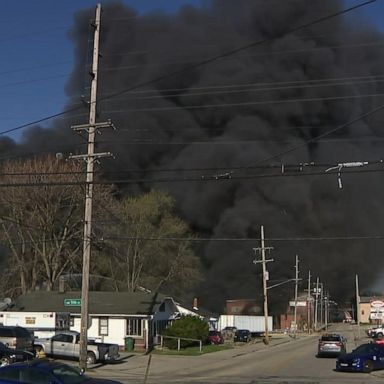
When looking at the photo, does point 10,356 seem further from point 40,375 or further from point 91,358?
point 40,375

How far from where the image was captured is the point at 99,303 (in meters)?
36.0

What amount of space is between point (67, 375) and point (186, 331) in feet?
80.3

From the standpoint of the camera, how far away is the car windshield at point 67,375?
33.2 feet

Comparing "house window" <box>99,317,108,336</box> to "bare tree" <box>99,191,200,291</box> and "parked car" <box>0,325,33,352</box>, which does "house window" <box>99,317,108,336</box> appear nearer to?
"parked car" <box>0,325,33,352</box>

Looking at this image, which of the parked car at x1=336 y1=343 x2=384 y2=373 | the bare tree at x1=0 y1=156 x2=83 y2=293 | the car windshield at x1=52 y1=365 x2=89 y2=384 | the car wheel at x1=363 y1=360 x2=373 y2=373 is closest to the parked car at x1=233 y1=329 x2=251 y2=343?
the bare tree at x1=0 y1=156 x2=83 y2=293

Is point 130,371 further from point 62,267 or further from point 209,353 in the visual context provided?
point 62,267

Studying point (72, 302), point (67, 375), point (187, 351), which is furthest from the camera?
point (72, 302)

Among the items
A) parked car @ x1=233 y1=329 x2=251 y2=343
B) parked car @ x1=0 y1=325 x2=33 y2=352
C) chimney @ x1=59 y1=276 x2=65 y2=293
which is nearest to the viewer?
parked car @ x1=0 y1=325 x2=33 y2=352

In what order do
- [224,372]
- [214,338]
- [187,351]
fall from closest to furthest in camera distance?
1. [224,372]
2. [187,351]
3. [214,338]

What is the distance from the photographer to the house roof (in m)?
35.0

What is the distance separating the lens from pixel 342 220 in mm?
61906

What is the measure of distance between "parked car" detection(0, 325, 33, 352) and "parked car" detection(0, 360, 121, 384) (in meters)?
14.1

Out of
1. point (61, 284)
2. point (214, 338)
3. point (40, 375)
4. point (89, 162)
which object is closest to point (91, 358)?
point (89, 162)

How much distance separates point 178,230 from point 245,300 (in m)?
16.5
